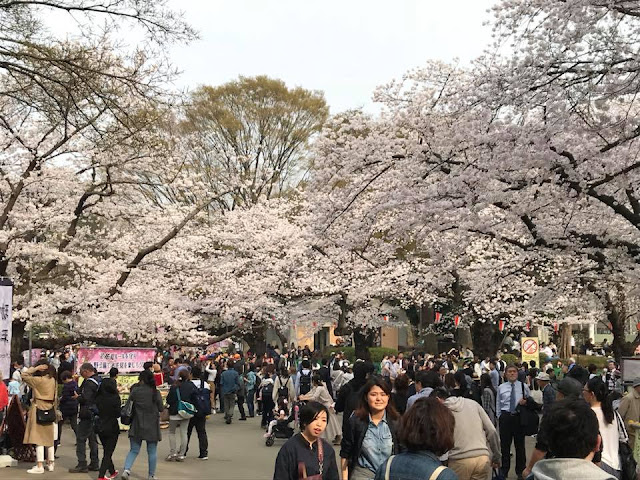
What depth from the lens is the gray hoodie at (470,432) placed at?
22.2 ft

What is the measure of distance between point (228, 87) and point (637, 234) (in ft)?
85.5

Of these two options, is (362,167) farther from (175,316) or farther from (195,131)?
(195,131)

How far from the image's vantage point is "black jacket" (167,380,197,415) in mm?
13492

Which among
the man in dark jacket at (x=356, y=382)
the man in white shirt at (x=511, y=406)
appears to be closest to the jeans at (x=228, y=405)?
the man in white shirt at (x=511, y=406)

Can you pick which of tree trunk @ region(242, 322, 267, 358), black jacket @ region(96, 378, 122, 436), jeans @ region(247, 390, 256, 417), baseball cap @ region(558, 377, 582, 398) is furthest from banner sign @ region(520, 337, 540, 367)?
tree trunk @ region(242, 322, 267, 358)

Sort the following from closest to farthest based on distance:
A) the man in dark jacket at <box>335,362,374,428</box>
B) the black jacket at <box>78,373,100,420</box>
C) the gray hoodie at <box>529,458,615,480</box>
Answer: the gray hoodie at <box>529,458,615,480</box>
the man in dark jacket at <box>335,362,374,428</box>
the black jacket at <box>78,373,100,420</box>

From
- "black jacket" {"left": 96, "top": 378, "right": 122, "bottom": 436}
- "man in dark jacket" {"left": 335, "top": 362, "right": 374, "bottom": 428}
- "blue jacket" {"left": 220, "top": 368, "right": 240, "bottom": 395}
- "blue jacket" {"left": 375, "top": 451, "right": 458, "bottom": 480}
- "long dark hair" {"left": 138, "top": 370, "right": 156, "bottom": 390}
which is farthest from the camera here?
"blue jacket" {"left": 220, "top": 368, "right": 240, "bottom": 395}

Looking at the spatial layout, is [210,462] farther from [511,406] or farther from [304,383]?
[511,406]

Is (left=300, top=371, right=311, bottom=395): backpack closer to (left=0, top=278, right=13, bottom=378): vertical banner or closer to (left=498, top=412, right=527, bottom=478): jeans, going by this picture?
(left=498, top=412, right=527, bottom=478): jeans

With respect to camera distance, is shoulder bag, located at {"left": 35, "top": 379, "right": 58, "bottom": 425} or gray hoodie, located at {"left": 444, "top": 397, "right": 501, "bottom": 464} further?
shoulder bag, located at {"left": 35, "top": 379, "right": 58, "bottom": 425}

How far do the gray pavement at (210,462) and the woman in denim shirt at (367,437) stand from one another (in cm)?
543

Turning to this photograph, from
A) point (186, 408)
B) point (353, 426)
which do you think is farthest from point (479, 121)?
point (353, 426)

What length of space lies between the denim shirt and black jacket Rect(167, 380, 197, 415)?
24.8 ft

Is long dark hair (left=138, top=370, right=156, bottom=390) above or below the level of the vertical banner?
below
